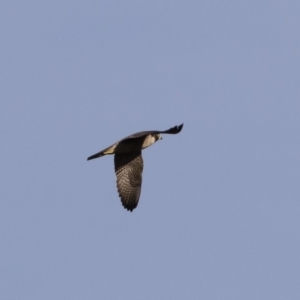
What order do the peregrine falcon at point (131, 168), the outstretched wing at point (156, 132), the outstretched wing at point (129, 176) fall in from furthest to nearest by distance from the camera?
the outstretched wing at point (129, 176), the peregrine falcon at point (131, 168), the outstretched wing at point (156, 132)

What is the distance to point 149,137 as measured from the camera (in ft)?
95.7

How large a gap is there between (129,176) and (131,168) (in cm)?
23

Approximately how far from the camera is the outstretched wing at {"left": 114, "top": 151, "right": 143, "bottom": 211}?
29.4 metres

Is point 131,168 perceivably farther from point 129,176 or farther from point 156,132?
point 156,132

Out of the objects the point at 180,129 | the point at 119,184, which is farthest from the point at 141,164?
the point at 180,129

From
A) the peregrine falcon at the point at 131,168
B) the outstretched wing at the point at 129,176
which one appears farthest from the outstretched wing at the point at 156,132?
the outstretched wing at the point at 129,176

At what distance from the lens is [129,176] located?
29.6 metres

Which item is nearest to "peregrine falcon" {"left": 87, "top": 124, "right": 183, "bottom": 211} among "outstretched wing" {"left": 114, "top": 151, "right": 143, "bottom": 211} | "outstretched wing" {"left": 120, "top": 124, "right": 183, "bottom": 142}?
"outstretched wing" {"left": 114, "top": 151, "right": 143, "bottom": 211}

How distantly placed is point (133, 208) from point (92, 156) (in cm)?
208

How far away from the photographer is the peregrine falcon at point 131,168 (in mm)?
29172

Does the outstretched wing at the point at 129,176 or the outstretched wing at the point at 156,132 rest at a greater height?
the outstretched wing at the point at 156,132

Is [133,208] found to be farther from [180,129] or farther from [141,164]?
[180,129]

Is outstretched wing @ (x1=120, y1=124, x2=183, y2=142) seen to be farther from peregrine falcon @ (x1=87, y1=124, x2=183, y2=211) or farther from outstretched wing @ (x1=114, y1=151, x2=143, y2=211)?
outstretched wing @ (x1=114, y1=151, x2=143, y2=211)

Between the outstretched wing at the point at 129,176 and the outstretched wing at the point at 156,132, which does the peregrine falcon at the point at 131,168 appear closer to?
the outstretched wing at the point at 129,176
